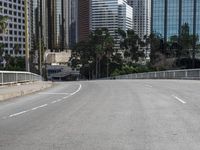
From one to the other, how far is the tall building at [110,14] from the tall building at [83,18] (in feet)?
14.9

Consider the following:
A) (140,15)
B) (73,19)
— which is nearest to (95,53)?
(140,15)

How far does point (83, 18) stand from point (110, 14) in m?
16.8

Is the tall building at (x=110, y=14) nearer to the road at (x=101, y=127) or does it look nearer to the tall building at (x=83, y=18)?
the tall building at (x=83, y=18)

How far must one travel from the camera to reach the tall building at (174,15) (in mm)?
128000

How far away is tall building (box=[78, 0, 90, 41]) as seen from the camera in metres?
169

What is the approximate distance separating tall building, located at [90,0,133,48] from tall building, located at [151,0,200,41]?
888 inches

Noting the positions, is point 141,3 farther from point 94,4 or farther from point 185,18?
point 185,18

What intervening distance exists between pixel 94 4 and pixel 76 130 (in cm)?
15134

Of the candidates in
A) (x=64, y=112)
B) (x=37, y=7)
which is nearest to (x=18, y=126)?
(x=64, y=112)

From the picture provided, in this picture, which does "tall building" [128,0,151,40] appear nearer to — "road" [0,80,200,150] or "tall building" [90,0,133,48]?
"tall building" [90,0,133,48]

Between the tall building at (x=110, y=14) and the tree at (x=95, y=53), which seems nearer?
the tree at (x=95, y=53)

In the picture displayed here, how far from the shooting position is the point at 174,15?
5123 inches

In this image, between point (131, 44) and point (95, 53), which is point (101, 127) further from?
point (131, 44)

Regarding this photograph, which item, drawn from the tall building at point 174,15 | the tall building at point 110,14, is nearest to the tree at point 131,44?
the tall building at point 174,15
